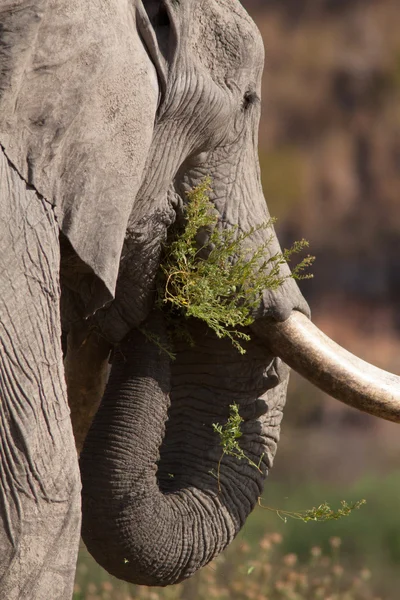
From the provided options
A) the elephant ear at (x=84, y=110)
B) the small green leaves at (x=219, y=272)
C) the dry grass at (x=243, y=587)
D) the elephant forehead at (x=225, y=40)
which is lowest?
the dry grass at (x=243, y=587)

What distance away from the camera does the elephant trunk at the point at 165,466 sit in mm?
2342

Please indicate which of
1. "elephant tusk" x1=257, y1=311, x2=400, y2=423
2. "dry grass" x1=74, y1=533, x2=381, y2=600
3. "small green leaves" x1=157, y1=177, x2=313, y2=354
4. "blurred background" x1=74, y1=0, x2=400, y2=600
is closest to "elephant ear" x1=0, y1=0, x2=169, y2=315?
"small green leaves" x1=157, y1=177, x2=313, y2=354

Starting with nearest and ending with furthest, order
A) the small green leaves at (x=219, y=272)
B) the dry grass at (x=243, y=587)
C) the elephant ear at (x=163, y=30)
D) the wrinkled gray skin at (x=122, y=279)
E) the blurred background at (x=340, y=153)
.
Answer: the wrinkled gray skin at (x=122, y=279) → the elephant ear at (x=163, y=30) → the small green leaves at (x=219, y=272) → the dry grass at (x=243, y=587) → the blurred background at (x=340, y=153)

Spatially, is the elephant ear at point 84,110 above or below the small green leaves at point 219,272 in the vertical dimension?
above

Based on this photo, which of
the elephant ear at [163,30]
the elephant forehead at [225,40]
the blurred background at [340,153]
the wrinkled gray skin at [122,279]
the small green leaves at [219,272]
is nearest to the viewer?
the wrinkled gray skin at [122,279]

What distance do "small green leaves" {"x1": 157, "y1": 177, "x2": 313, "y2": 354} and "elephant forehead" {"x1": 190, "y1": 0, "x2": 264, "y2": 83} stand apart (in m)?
0.24

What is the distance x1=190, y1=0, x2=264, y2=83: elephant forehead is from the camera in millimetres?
2258

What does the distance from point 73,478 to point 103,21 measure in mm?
742

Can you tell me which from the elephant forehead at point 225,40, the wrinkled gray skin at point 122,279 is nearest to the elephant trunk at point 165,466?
the wrinkled gray skin at point 122,279

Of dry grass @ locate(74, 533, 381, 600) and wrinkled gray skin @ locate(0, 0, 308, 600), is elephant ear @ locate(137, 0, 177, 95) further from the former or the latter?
dry grass @ locate(74, 533, 381, 600)

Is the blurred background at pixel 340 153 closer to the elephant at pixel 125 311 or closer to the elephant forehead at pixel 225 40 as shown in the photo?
the elephant at pixel 125 311

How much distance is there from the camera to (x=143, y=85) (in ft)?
6.52

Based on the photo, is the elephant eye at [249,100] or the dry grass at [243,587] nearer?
the elephant eye at [249,100]

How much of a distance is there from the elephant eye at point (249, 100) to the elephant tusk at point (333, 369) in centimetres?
45
